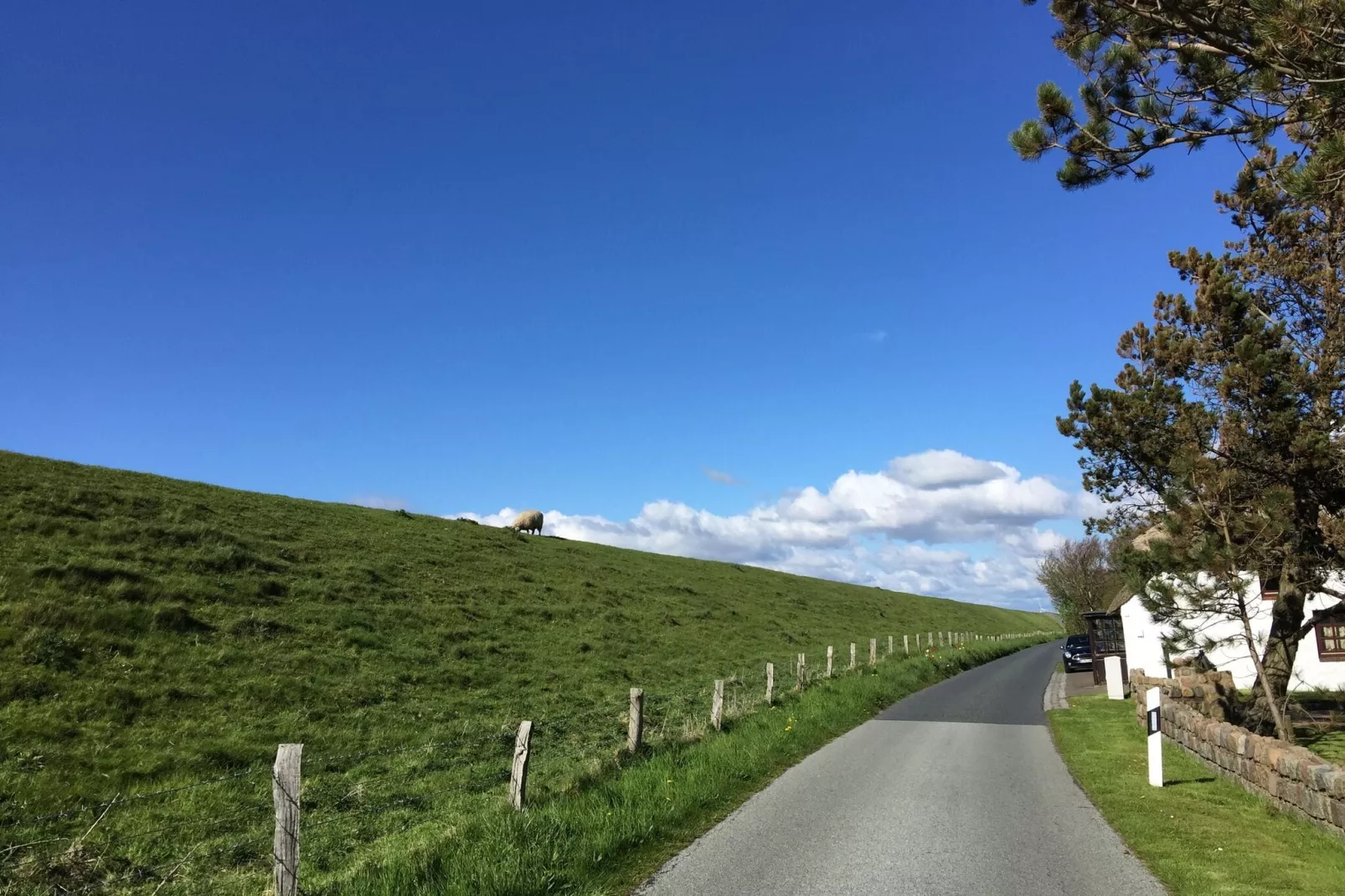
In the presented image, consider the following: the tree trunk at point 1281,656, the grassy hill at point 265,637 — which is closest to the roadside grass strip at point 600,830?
the grassy hill at point 265,637

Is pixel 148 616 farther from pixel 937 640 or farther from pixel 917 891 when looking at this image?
pixel 937 640

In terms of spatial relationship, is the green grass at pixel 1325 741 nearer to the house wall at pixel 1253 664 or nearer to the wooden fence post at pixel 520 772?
the house wall at pixel 1253 664

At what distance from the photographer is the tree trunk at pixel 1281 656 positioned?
584 inches

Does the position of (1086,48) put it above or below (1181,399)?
above

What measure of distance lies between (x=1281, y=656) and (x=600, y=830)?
1609 cm

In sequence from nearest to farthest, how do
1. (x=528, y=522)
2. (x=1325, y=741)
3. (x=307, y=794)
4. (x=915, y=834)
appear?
(x=915, y=834), (x=307, y=794), (x=1325, y=741), (x=528, y=522)

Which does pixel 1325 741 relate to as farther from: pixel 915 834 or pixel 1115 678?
pixel 915 834

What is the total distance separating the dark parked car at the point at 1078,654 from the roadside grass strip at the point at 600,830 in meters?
30.9

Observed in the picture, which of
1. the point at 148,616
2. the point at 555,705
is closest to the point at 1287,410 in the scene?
the point at 555,705

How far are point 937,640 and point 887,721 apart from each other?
3331cm

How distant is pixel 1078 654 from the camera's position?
135 ft

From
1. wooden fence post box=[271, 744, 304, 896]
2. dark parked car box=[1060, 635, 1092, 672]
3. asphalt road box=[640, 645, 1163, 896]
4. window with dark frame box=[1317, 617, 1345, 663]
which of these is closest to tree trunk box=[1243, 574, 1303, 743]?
asphalt road box=[640, 645, 1163, 896]

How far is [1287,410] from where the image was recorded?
12.2 m

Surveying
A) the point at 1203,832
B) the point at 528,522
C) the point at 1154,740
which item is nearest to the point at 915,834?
the point at 1203,832
